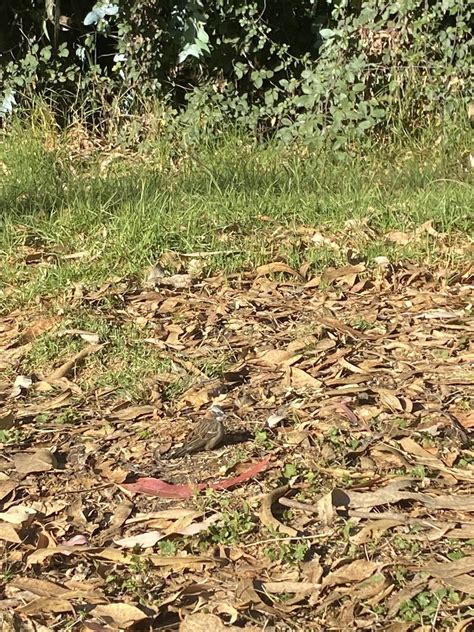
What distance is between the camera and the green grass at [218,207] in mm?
4375

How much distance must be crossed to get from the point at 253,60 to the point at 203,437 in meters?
4.54

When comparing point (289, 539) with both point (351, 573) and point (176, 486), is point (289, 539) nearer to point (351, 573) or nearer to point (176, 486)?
point (351, 573)

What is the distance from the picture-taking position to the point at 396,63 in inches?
252

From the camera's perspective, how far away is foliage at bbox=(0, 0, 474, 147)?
6207mm

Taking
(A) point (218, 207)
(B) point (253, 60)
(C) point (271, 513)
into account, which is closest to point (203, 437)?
(C) point (271, 513)

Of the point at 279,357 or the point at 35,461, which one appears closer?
the point at 35,461

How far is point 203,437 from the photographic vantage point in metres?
2.97

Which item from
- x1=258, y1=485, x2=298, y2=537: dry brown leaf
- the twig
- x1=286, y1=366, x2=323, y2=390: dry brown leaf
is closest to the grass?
x1=286, y1=366, x2=323, y2=390: dry brown leaf

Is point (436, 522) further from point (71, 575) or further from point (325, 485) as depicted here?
point (71, 575)

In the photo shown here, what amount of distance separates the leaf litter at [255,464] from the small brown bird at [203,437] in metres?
0.03

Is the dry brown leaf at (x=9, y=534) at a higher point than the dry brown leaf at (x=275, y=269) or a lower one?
lower

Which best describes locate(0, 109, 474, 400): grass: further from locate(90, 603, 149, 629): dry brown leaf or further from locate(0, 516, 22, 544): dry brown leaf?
locate(90, 603, 149, 629): dry brown leaf

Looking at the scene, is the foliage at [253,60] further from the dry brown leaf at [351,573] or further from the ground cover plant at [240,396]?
the dry brown leaf at [351,573]

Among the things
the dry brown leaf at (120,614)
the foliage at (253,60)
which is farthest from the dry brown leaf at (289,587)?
the foliage at (253,60)
